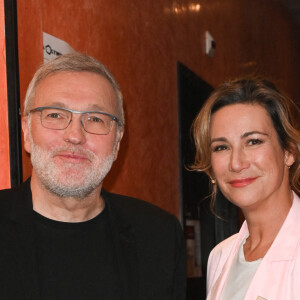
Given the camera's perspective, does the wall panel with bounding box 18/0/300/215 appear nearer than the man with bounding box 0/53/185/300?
No

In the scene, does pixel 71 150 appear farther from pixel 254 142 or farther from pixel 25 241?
pixel 254 142

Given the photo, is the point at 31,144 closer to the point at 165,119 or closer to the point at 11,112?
the point at 11,112

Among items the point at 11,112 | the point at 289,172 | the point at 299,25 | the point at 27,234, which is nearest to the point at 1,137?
the point at 11,112

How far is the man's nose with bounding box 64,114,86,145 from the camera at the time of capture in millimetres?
2004

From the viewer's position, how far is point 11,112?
2.15 m

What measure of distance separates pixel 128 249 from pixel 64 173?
0.41 m

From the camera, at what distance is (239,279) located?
2195 mm

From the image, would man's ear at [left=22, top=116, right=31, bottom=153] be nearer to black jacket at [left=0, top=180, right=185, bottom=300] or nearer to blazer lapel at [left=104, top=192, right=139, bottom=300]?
black jacket at [left=0, top=180, right=185, bottom=300]

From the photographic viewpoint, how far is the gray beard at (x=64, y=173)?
201 cm

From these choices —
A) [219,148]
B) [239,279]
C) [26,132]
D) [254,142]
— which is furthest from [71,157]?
[239,279]

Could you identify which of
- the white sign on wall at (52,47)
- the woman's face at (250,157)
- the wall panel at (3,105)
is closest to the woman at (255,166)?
the woman's face at (250,157)

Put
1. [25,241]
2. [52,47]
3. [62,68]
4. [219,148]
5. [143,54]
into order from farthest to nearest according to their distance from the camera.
Result: [143,54] → [52,47] → [219,148] → [62,68] → [25,241]

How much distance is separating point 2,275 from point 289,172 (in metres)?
1.35

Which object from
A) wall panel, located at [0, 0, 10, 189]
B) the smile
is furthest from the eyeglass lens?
wall panel, located at [0, 0, 10, 189]
